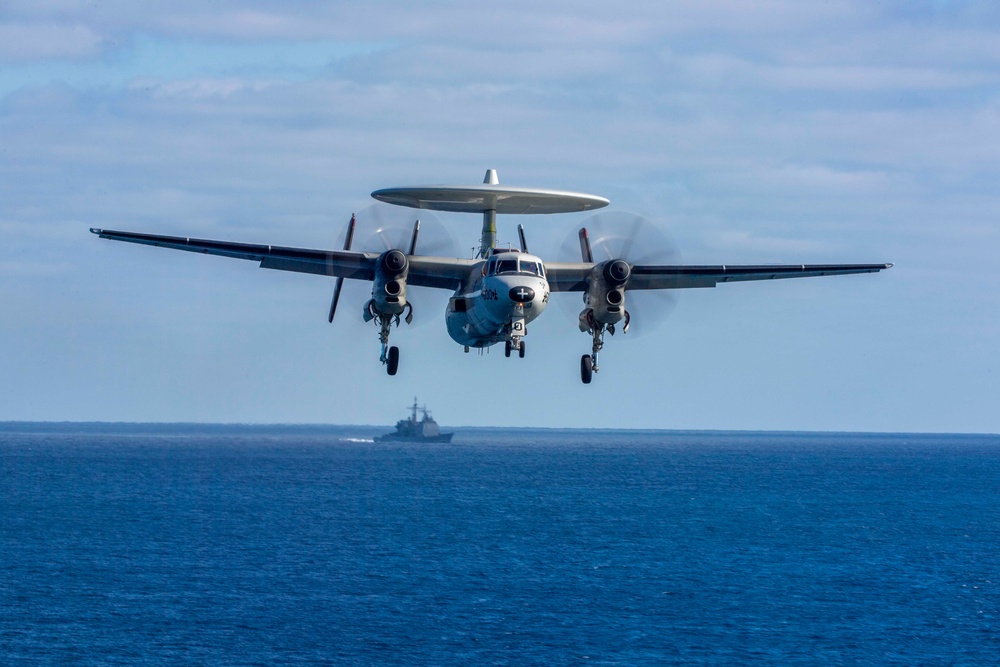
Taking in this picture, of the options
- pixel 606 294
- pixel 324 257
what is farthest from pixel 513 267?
pixel 324 257

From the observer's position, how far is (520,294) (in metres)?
30.5

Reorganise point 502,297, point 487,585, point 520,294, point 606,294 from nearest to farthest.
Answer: point 520,294 < point 502,297 < point 606,294 < point 487,585

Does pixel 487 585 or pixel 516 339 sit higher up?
pixel 516 339

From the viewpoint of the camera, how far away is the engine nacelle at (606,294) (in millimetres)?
34000

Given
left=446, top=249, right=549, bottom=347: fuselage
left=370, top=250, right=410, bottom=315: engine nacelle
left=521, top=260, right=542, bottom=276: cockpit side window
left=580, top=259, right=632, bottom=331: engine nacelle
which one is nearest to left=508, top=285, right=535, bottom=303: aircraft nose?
left=446, top=249, right=549, bottom=347: fuselage

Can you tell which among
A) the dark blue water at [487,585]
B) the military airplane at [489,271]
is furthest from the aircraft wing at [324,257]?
the dark blue water at [487,585]

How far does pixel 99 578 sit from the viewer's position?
111250 millimetres

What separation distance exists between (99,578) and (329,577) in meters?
23.3

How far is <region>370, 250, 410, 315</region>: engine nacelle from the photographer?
34.0m

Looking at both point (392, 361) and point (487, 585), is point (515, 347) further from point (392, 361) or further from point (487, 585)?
point (487, 585)

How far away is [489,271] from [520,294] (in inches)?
72.3

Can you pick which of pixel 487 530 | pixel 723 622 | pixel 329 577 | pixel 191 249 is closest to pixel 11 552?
pixel 329 577

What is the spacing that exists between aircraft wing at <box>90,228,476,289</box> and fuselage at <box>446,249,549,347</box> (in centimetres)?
160

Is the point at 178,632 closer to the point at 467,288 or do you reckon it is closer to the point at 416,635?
the point at 416,635
